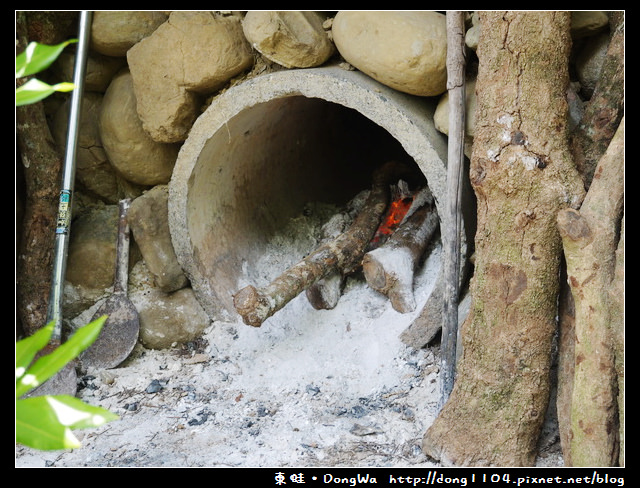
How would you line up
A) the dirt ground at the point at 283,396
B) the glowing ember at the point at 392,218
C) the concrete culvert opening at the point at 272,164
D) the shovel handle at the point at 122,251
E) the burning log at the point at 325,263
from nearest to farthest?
the dirt ground at the point at 283,396, the concrete culvert opening at the point at 272,164, the burning log at the point at 325,263, the shovel handle at the point at 122,251, the glowing ember at the point at 392,218

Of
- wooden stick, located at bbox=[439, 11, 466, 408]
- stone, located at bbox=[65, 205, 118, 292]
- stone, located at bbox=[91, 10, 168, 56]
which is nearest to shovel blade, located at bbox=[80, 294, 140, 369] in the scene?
stone, located at bbox=[65, 205, 118, 292]

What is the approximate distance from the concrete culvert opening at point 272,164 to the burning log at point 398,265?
0.10 metres

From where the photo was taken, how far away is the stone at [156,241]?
3.32 metres

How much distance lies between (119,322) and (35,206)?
25.2 inches

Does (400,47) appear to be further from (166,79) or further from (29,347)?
(29,347)

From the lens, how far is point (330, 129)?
4203 millimetres

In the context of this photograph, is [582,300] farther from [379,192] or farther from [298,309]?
[379,192]

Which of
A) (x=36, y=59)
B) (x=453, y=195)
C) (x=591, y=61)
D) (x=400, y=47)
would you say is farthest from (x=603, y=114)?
(x=36, y=59)

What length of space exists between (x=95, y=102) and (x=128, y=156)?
0.35 m

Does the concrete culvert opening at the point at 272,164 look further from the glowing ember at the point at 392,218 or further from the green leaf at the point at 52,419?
the green leaf at the point at 52,419

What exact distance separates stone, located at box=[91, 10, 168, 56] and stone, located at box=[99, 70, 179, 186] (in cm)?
18

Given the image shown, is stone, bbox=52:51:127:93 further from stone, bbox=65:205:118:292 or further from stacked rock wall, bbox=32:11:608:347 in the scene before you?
stone, bbox=65:205:118:292

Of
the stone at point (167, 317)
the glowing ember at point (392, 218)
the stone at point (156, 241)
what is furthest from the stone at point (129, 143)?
the glowing ember at point (392, 218)

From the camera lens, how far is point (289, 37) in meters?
2.75
